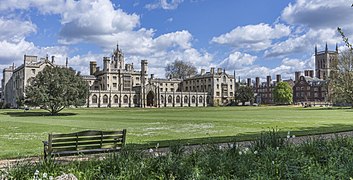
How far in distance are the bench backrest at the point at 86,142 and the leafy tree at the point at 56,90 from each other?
42790mm

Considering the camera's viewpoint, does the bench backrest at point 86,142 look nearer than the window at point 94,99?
Yes

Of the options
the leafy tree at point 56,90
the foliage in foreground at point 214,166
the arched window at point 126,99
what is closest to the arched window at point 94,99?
the arched window at point 126,99

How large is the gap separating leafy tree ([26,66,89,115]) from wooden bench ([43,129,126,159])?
42.8m

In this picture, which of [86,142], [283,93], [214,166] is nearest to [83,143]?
[86,142]

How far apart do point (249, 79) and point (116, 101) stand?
258ft

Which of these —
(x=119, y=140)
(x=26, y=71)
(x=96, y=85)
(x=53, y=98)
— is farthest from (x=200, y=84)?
(x=119, y=140)

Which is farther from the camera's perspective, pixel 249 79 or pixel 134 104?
pixel 249 79

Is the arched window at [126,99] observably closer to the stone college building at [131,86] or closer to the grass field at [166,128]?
the stone college building at [131,86]

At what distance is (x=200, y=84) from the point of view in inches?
5438

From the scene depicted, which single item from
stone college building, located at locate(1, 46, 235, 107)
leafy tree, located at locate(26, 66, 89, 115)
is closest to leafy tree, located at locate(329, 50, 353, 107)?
leafy tree, located at locate(26, 66, 89, 115)

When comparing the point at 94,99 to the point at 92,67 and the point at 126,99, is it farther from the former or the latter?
the point at 92,67

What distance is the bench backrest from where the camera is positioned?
10.4 meters

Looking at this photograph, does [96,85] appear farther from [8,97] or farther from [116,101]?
[8,97]

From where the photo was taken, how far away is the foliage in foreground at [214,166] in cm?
621
